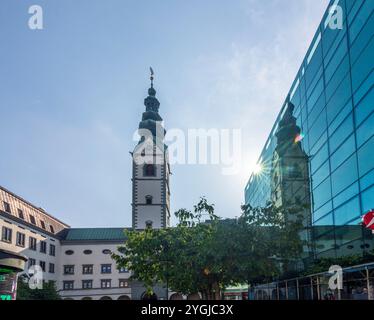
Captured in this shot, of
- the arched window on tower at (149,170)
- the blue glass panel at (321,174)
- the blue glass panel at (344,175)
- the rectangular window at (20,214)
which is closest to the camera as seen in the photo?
the blue glass panel at (344,175)

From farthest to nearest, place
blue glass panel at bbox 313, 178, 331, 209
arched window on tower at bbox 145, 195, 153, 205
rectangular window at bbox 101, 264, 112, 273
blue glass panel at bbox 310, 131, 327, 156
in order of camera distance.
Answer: rectangular window at bbox 101, 264, 112, 273 < arched window on tower at bbox 145, 195, 153, 205 < blue glass panel at bbox 310, 131, 327, 156 < blue glass panel at bbox 313, 178, 331, 209

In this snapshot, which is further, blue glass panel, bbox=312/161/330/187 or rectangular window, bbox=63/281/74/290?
rectangular window, bbox=63/281/74/290

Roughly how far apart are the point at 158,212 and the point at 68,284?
2004cm

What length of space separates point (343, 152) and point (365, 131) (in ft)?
11.5

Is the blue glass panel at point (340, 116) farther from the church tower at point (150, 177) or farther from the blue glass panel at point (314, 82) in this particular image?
the church tower at point (150, 177)

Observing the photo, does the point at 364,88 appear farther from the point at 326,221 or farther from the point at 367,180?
the point at 326,221

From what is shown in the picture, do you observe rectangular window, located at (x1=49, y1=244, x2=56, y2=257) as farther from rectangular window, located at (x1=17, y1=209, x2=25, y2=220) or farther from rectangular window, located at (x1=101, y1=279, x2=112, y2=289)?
rectangular window, located at (x1=17, y1=209, x2=25, y2=220)

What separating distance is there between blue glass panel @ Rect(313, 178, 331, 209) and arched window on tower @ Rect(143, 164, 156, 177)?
141 ft

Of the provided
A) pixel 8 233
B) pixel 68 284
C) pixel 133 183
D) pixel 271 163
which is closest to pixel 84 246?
pixel 68 284

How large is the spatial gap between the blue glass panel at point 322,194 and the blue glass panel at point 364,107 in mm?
6314

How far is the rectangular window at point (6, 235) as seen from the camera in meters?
53.4

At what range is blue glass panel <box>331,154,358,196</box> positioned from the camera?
79.7 feet

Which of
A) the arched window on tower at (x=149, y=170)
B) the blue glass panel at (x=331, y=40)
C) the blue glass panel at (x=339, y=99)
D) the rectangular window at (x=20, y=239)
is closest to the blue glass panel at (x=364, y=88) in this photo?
the blue glass panel at (x=339, y=99)

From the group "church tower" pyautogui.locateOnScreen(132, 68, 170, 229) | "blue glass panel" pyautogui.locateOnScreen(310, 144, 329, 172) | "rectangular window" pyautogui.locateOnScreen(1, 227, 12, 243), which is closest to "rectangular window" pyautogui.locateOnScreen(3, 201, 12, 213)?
"rectangular window" pyautogui.locateOnScreen(1, 227, 12, 243)
